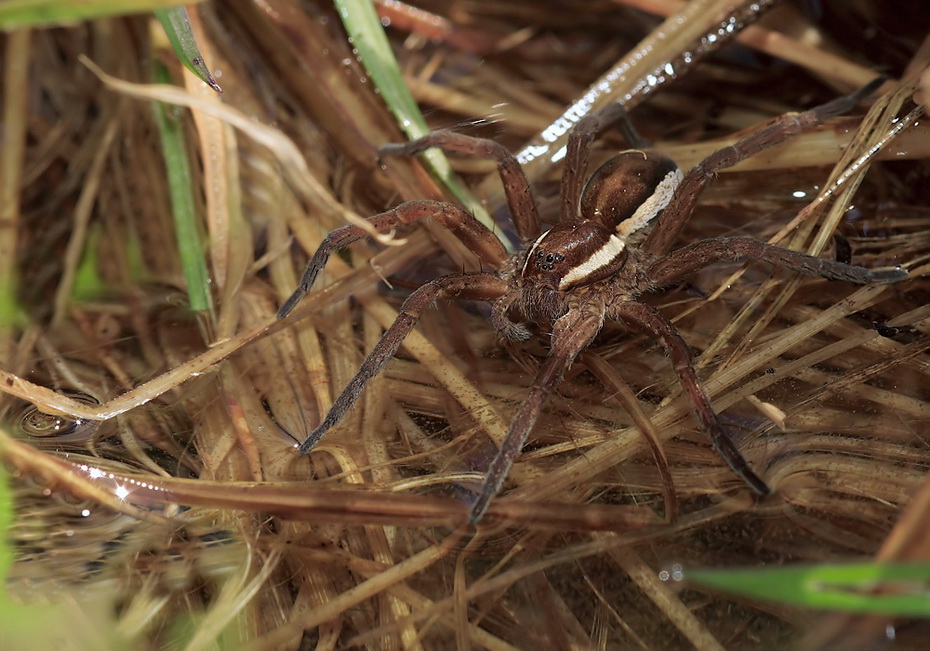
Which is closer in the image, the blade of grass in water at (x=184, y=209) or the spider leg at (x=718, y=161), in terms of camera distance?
the spider leg at (x=718, y=161)

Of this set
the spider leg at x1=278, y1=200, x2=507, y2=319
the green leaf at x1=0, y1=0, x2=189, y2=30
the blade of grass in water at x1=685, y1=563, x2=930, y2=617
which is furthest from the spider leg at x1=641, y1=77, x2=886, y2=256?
the green leaf at x1=0, y1=0, x2=189, y2=30

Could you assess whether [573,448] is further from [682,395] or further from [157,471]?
[157,471]

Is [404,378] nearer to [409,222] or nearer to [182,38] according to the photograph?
[409,222]

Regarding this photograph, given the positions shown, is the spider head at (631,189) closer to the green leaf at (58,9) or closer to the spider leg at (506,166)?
the spider leg at (506,166)

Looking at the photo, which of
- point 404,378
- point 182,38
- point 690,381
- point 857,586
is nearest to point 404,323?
point 404,378

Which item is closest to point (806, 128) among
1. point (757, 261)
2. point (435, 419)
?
point (757, 261)

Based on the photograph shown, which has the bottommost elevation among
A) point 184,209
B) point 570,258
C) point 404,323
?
point 570,258

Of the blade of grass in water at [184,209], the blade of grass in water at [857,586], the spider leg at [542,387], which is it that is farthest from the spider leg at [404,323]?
the blade of grass in water at [857,586]
